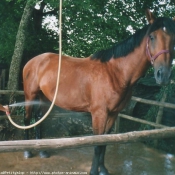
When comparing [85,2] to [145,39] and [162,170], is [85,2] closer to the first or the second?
[145,39]

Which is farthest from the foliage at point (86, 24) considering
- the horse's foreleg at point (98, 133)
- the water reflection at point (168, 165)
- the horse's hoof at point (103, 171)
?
the horse's hoof at point (103, 171)

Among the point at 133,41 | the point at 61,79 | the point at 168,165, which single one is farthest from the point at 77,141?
the point at 168,165

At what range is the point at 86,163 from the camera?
149 inches

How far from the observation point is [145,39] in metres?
2.73

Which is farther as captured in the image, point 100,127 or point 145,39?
point 100,127

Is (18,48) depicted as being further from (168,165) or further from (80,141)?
(80,141)

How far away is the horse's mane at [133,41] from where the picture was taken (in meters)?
2.46

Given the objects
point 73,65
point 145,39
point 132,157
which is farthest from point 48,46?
point 145,39

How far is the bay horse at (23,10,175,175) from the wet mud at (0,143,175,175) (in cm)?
44

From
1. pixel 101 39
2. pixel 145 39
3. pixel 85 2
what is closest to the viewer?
pixel 145 39

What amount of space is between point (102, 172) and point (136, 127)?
143 inches

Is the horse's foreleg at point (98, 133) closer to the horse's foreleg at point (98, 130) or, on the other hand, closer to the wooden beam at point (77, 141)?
the horse's foreleg at point (98, 130)

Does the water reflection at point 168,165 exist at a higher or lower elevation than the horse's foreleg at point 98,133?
lower

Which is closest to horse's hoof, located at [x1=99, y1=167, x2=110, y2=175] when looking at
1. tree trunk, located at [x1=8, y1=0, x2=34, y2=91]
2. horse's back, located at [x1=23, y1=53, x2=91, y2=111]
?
horse's back, located at [x1=23, y1=53, x2=91, y2=111]
